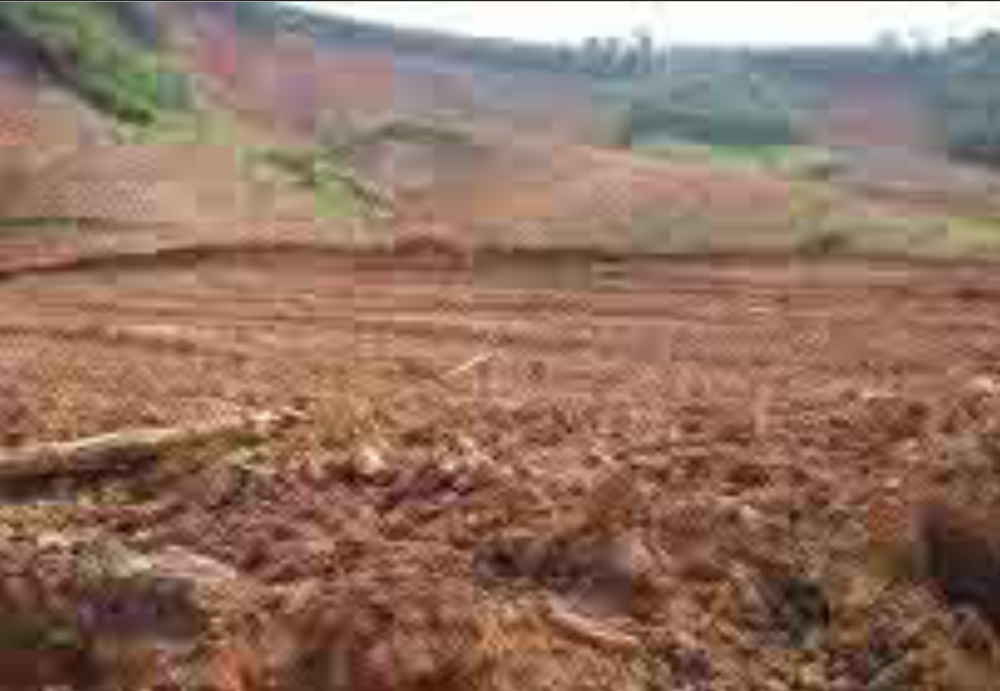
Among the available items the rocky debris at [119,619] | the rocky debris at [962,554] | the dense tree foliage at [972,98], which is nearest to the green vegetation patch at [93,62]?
the dense tree foliage at [972,98]

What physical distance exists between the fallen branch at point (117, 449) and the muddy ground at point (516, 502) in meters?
0.06

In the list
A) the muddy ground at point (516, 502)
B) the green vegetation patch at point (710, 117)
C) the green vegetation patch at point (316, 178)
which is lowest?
the muddy ground at point (516, 502)

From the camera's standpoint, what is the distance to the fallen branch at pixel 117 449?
21.0 ft

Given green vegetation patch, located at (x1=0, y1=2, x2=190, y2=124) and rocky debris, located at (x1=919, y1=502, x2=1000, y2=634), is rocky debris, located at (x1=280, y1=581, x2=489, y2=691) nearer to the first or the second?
rocky debris, located at (x1=919, y1=502, x2=1000, y2=634)

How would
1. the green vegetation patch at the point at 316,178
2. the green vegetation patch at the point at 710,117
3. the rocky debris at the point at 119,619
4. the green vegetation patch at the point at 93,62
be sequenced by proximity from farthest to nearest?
the green vegetation patch at the point at 710,117
the green vegetation patch at the point at 93,62
the green vegetation patch at the point at 316,178
the rocky debris at the point at 119,619

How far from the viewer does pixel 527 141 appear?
58.5 feet

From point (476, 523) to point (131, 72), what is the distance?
11231mm

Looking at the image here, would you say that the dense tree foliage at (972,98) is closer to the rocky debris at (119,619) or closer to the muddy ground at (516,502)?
the muddy ground at (516,502)

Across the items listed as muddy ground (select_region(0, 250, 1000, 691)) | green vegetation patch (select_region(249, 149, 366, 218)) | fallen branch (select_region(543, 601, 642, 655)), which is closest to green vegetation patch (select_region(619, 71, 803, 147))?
green vegetation patch (select_region(249, 149, 366, 218))

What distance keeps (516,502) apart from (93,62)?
1088 centimetres

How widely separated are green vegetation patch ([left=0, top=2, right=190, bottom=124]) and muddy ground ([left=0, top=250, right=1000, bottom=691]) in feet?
22.0

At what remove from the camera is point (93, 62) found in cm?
1584

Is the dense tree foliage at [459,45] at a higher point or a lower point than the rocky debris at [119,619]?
higher

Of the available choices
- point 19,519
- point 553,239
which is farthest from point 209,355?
point 553,239
